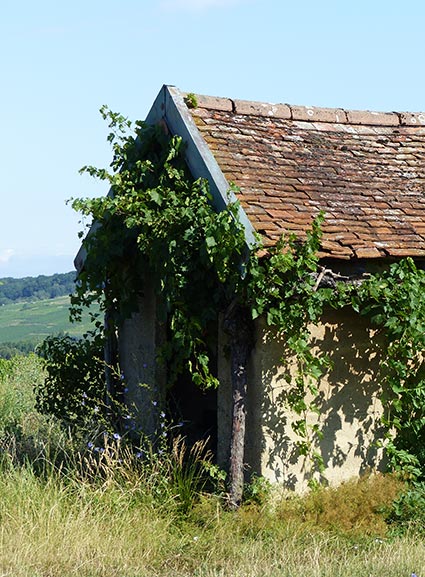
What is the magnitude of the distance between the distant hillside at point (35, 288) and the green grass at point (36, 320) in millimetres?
739

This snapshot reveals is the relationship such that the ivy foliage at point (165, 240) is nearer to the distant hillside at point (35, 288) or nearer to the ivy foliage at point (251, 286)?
the ivy foliage at point (251, 286)

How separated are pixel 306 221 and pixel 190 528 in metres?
3.05

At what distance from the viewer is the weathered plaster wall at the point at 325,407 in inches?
315

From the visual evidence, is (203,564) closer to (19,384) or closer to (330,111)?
(330,111)

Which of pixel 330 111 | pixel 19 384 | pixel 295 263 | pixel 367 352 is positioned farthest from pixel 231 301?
pixel 19 384

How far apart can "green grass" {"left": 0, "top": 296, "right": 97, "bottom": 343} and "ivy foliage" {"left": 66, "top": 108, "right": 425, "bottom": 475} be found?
4134 centimetres

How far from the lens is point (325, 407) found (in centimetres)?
827

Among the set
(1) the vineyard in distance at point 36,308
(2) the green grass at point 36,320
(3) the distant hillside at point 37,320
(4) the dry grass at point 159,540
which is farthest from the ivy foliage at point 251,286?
(1) the vineyard in distance at point 36,308

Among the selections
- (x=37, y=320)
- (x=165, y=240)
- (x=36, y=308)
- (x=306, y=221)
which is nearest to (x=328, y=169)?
(x=306, y=221)

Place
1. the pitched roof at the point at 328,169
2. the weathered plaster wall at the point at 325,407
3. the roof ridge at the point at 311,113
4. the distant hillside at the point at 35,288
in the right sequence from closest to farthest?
the weathered plaster wall at the point at 325,407 → the pitched roof at the point at 328,169 → the roof ridge at the point at 311,113 → the distant hillside at the point at 35,288

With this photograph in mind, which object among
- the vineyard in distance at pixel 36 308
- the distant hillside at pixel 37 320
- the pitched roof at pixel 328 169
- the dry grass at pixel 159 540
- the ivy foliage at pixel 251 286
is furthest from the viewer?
the vineyard in distance at pixel 36 308

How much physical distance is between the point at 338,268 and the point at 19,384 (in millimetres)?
7952

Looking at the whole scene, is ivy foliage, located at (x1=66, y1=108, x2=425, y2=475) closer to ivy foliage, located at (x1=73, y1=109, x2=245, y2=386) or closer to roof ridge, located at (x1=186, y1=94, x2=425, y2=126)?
ivy foliage, located at (x1=73, y1=109, x2=245, y2=386)

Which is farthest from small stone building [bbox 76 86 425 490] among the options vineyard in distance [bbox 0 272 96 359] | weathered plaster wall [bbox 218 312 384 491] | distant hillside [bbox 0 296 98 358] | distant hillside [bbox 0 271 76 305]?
distant hillside [bbox 0 271 76 305]
